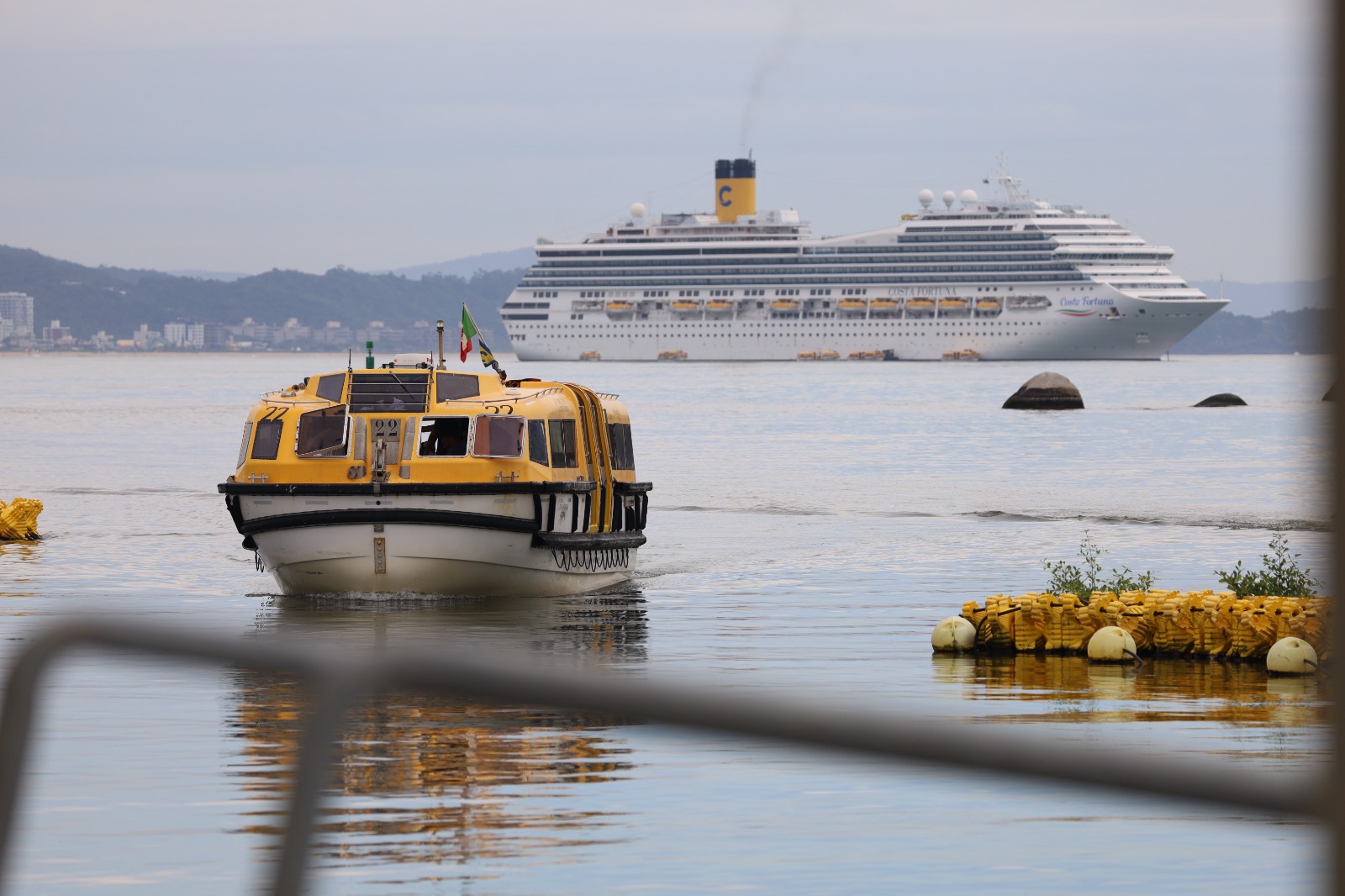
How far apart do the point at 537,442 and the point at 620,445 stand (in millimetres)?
3290

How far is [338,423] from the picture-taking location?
1939cm

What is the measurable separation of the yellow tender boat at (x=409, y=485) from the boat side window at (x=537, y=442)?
17 mm

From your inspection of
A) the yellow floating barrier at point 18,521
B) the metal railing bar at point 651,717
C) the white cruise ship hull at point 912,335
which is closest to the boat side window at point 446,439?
the yellow floating barrier at point 18,521

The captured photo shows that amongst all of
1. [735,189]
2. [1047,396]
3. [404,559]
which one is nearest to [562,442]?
[404,559]

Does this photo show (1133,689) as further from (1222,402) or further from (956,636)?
(1222,402)

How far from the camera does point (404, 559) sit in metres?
18.9

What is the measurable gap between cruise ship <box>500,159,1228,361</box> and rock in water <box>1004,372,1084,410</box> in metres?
59.3

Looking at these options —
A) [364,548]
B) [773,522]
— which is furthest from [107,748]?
[773,522]

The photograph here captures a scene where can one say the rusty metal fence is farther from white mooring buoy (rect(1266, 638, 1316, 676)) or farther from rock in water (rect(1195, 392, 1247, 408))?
rock in water (rect(1195, 392, 1247, 408))

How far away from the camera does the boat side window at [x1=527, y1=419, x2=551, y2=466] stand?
19297 millimetres

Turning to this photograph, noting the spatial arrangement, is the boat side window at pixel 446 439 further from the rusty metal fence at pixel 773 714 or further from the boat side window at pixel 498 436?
the rusty metal fence at pixel 773 714

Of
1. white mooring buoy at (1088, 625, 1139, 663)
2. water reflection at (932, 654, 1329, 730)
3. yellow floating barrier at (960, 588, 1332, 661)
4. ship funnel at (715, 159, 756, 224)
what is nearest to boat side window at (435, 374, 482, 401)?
yellow floating barrier at (960, 588, 1332, 661)

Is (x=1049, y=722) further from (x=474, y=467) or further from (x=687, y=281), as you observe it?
(x=687, y=281)

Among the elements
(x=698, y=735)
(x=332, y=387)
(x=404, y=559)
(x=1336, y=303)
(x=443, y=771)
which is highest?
(x=332, y=387)
